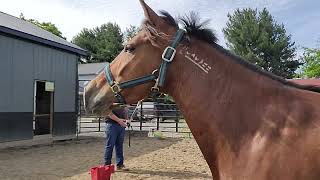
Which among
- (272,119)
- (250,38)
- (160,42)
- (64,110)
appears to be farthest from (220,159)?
(250,38)

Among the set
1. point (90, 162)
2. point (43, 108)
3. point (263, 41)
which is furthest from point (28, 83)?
point (263, 41)

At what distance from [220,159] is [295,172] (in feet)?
1.59

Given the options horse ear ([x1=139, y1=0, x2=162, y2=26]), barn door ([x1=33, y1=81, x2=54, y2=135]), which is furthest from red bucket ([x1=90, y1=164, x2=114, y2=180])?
barn door ([x1=33, y1=81, x2=54, y2=135])

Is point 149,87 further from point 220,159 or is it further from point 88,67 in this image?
point 88,67

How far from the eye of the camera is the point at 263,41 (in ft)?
156

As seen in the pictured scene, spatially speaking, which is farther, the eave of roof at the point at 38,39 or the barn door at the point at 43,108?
the barn door at the point at 43,108

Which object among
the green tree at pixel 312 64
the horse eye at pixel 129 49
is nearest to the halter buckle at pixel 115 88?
the horse eye at pixel 129 49

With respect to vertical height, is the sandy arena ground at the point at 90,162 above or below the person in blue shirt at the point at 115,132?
below

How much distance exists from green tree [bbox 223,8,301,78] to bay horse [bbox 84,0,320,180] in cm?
4391

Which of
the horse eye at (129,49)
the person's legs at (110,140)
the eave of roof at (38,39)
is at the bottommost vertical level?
the person's legs at (110,140)

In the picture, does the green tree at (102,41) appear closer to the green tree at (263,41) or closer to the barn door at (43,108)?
the green tree at (263,41)

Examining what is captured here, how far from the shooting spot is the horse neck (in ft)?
8.63

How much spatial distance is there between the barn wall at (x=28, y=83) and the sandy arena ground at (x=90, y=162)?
117 centimetres

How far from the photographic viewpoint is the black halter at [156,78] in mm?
2793
